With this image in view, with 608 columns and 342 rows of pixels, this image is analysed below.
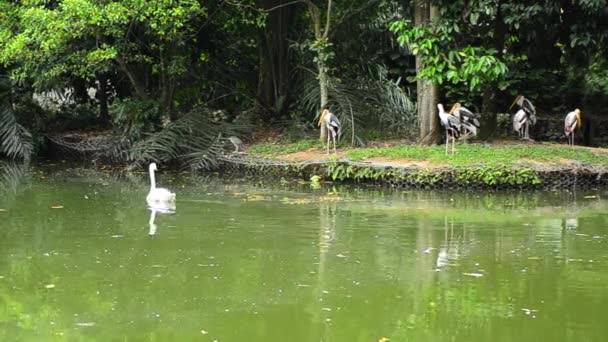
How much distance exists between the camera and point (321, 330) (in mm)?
5746

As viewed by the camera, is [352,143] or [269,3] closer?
[352,143]

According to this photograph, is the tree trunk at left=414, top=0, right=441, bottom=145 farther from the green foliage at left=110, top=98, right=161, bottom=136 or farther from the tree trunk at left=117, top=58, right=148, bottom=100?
the tree trunk at left=117, top=58, right=148, bottom=100

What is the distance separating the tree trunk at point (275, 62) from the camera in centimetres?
1777

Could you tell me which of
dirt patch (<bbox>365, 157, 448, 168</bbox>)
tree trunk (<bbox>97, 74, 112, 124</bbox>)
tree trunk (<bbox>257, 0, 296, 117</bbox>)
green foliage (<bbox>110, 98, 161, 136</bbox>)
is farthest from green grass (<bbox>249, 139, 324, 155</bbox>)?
tree trunk (<bbox>97, 74, 112, 124</bbox>)

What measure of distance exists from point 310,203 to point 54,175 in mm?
5617

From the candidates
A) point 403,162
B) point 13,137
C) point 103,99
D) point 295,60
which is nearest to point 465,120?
point 403,162

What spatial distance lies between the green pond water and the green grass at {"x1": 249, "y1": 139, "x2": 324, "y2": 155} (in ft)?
10.3

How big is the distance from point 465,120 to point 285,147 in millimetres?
3220

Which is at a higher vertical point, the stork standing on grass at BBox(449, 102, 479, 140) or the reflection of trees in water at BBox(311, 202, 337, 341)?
the stork standing on grass at BBox(449, 102, 479, 140)

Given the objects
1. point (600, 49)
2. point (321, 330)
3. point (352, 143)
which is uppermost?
point (600, 49)

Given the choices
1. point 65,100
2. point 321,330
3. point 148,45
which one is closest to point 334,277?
point 321,330

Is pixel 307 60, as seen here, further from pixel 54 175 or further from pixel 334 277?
pixel 334 277

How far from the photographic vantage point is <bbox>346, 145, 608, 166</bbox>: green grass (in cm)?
1312

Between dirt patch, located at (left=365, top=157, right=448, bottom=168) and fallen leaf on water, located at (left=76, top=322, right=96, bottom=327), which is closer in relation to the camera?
fallen leaf on water, located at (left=76, top=322, right=96, bottom=327)
